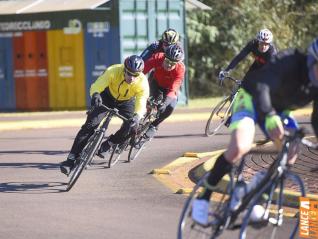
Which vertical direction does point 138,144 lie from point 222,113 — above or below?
below

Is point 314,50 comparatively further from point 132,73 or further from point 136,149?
point 136,149

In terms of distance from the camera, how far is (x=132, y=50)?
Answer: 72.7 ft

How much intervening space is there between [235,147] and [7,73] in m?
17.7

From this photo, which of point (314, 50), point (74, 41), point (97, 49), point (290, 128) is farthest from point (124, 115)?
point (74, 41)

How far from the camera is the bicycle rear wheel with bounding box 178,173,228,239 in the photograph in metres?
6.75

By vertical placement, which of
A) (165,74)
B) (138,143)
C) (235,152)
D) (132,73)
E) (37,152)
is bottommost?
(37,152)

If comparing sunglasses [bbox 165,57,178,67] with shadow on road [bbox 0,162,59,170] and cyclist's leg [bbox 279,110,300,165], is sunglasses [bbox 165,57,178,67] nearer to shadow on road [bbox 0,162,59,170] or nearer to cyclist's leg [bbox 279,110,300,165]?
shadow on road [bbox 0,162,59,170]

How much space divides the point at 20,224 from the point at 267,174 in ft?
10.1

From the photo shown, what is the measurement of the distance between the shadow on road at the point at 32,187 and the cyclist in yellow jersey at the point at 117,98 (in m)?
0.27

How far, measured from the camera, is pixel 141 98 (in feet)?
37.4

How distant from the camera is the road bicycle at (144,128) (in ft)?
43.1

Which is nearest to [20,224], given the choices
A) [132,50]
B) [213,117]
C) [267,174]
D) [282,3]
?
[267,174]

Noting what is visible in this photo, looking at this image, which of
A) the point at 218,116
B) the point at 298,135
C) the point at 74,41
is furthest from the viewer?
the point at 74,41

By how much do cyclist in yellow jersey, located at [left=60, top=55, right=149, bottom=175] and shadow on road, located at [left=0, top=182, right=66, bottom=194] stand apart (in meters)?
0.27
